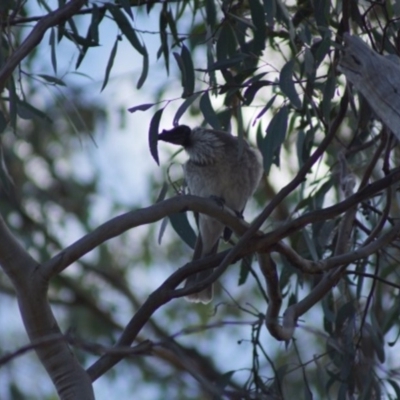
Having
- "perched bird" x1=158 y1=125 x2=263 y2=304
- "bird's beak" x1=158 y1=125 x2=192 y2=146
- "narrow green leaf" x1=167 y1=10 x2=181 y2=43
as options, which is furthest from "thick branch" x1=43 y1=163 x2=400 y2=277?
"bird's beak" x1=158 y1=125 x2=192 y2=146

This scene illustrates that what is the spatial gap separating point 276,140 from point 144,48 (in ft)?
2.22

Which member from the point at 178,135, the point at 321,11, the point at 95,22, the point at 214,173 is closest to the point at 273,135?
the point at 321,11

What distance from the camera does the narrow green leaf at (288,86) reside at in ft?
8.95

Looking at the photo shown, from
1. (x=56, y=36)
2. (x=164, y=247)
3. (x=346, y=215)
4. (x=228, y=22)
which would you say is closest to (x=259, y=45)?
(x=228, y=22)

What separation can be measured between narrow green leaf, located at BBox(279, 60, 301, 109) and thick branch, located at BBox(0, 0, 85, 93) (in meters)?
0.65

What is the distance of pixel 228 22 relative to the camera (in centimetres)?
321

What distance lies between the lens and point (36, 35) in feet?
9.37

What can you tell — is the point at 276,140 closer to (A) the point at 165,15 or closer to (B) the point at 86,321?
(A) the point at 165,15

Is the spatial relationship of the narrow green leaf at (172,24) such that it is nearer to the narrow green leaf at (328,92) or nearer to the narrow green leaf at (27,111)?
the narrow green leaf at (27,111)

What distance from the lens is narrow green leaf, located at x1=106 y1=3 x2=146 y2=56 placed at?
3.26 m

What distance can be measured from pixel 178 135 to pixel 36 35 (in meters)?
1.35

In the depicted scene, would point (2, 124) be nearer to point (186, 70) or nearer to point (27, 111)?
point (27, 111)

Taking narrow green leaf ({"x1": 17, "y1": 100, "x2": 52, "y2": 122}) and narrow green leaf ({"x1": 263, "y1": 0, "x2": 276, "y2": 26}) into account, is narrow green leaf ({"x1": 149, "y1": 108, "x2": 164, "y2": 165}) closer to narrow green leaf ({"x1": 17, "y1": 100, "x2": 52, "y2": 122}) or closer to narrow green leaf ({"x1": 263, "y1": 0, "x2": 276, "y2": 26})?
narrow green leaf ({"x1": 263, "y1": 0, "x2": 276, "y2": 26})

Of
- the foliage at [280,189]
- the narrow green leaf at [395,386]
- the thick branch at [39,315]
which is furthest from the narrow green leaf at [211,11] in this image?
the narrow green leaf at [395,386]
